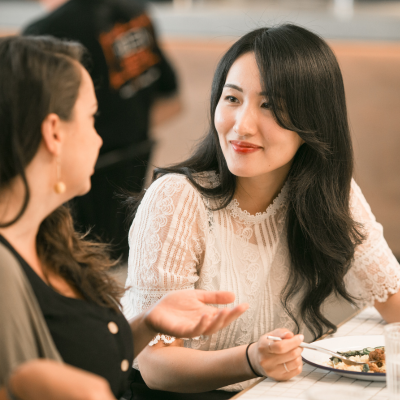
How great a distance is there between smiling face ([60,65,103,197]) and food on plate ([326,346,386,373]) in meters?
0.68

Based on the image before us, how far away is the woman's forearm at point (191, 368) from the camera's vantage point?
4.40 ft

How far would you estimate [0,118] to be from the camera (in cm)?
92

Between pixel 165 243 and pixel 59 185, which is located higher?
pixel 59 185

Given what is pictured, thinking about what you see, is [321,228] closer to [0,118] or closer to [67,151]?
[67,151]

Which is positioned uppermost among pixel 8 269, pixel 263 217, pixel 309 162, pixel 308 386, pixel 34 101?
pixel 34 101

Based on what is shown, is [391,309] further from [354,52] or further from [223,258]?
[354,52]

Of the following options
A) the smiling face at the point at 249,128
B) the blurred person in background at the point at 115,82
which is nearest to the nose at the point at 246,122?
the smiling face at the point at 249,128

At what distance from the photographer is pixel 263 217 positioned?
167 centimetres

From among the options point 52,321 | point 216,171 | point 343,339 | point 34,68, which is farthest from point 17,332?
point 216,171

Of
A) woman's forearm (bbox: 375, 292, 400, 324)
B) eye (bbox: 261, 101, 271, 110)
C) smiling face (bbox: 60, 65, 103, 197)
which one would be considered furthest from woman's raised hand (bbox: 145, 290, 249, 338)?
woman's forearm (bbox: 375, 292, 400, 324)

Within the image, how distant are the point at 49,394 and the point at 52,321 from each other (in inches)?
10.1

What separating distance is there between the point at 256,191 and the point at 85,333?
79 cm

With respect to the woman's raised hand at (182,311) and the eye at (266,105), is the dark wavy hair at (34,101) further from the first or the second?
the eye at (266,105)

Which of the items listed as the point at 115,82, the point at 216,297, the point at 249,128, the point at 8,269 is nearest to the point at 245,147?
the point at 249,128
